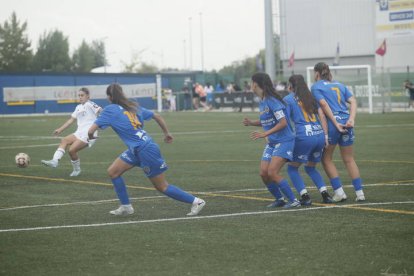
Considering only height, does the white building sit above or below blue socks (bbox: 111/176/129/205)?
above

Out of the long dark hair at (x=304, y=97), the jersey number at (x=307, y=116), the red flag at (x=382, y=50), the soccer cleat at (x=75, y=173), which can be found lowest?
the soccer cleat at (x=75, y=173)

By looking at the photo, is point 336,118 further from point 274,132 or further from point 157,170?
point 157,170

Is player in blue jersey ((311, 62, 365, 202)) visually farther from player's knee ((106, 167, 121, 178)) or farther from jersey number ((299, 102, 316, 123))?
player's knee ((106, 167, 121, 178))

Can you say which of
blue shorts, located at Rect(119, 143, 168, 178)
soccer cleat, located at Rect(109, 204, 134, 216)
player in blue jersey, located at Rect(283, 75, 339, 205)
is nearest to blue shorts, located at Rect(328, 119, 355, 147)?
player in blue jersey, located at Rect(283, 75, 339, 205)

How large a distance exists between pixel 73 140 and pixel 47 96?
41976 mm

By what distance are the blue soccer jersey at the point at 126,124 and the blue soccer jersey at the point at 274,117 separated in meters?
1.66

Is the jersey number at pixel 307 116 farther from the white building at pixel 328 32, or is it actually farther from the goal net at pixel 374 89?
the white building at pixel 328 32

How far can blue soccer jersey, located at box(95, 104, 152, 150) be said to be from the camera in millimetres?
11094

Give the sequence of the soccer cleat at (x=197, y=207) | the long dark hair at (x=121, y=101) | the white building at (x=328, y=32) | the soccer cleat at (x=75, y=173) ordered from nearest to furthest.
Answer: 1. the soccer cleat at (x=197, y=207)
2. the long dark hair at (x=121, y=101)
3. the soccer cleat at (x=75, y=173)
4. the white building at (x=328, y=32)

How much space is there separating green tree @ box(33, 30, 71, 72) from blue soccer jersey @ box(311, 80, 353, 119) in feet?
335

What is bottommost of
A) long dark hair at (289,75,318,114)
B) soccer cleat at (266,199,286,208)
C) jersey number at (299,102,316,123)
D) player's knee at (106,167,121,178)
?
soccer cleat at (266,199,286,208)

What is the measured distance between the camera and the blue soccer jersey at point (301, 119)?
11.6 m

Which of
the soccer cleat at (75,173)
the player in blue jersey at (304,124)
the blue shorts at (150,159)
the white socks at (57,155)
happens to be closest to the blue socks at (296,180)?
the player in blue jersey at (304,124)

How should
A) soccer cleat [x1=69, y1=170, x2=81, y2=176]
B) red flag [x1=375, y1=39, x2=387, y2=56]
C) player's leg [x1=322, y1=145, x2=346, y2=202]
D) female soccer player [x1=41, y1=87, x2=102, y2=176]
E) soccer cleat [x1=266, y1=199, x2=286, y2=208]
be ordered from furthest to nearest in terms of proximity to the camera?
red flag [x1=375, y1=39, x2=387, y2=56]
female soccer player [x1=41, y1=87, x2=102, y2=176]
soccer cleat [x1=69, y1=170, x2=81, y2=176]
player's leg [x1=322, y1=145, x2=346, y2=202]
soccer cleat [x1=266, y1=199, x2=286, y2=208]
